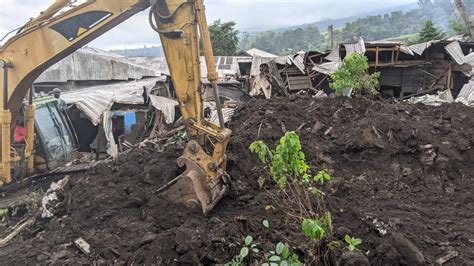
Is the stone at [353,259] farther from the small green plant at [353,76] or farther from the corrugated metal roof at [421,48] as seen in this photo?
the corrugated metal roof at [421,48]

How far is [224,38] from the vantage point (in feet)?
127

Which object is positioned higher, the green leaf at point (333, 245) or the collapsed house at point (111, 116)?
the green leaf at point (333, 245)

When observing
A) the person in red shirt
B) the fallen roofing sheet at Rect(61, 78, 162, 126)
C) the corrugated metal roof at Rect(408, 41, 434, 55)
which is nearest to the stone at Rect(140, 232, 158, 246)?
the person in red shirt

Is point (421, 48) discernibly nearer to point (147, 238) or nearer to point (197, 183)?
point (197, 183)

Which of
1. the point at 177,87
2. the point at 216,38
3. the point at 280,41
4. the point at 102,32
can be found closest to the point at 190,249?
the point at 177,87

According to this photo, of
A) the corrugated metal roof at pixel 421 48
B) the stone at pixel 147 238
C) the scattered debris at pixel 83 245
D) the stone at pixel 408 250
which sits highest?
the corrugated metal roof at pixel 421 48

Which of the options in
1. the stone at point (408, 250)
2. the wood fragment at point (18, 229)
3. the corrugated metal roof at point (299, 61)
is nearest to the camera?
the stone at point (408, 250)

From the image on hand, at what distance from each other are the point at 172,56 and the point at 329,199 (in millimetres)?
2833

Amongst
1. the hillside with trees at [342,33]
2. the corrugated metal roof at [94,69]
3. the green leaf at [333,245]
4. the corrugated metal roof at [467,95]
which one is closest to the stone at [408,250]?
the green leaf at [333,245]

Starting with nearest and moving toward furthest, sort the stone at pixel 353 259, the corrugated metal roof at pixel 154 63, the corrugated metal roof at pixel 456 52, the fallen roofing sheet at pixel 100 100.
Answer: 1. the stone at pixel 353 259
2. the fallen roofing sheet at pixel 100 100
3. the corrugated metal roof at pixel 456 52
4. the corrugated metal roof at pixel 154 63

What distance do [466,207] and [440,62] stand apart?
1299 centimetres

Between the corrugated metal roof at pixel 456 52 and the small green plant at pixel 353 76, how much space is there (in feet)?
13.9

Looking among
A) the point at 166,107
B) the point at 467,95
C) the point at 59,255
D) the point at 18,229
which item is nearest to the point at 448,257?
the point at 59,255

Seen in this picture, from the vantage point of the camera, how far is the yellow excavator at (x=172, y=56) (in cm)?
616
